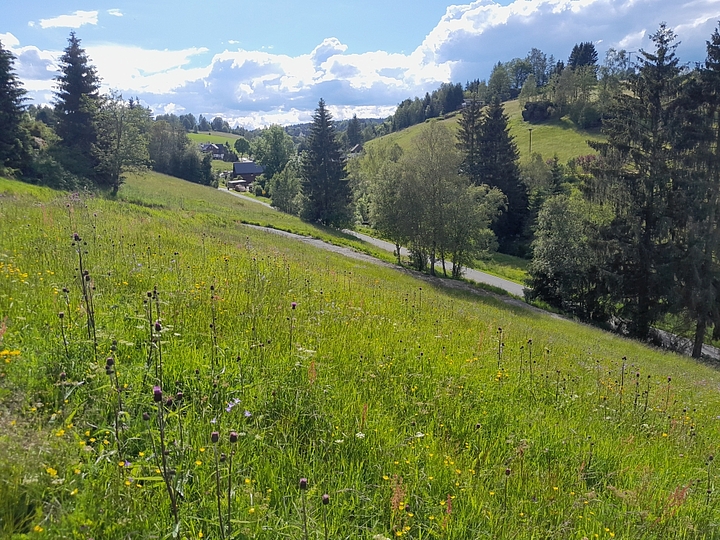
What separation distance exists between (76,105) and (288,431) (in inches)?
2011

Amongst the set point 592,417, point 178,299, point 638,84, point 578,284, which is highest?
point 638,84

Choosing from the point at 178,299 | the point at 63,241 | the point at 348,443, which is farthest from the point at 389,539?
the point at 63,241

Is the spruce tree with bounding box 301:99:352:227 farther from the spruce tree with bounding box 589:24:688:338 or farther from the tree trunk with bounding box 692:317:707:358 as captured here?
the tree trunk with bounding box 692:317:707:358

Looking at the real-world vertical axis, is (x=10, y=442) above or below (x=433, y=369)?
above

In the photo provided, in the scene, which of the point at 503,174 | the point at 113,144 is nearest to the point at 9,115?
the point at 113,144

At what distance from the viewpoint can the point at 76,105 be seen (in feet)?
142

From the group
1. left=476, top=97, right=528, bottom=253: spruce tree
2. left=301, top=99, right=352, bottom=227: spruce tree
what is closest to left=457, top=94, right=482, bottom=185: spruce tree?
left=476, top=97, right=528, bottom=253: spruce tree

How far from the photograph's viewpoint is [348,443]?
12.0ft

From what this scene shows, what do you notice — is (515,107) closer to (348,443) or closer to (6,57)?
(6,57)

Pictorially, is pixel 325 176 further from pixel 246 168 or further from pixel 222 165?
pixel 222 165

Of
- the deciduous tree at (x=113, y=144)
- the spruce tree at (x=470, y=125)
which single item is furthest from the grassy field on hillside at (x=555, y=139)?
the deciduous tree at (x=113, y=144)

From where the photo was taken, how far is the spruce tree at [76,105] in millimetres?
41219

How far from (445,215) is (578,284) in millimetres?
10344

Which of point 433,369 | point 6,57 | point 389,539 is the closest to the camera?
point 389,539
